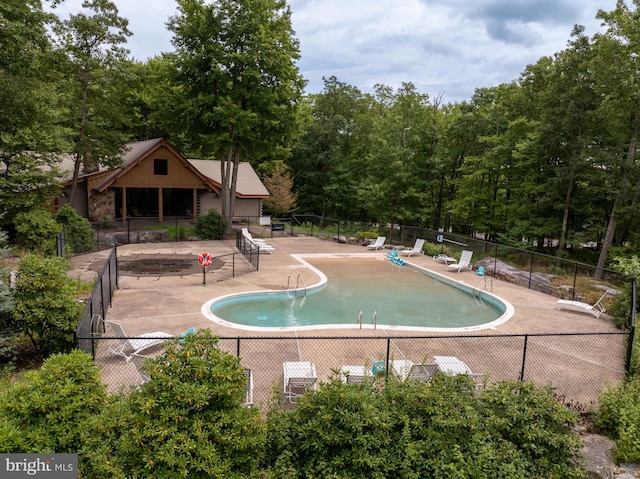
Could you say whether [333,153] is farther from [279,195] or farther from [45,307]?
[45,307]

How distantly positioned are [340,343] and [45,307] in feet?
18.9

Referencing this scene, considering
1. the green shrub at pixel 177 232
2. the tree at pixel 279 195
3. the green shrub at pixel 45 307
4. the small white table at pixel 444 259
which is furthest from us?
the tree at pixel 279 195

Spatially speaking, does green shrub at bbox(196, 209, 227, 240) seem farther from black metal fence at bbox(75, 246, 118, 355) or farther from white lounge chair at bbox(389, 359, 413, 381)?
white lounge chair at bbox(389, 359, 413, 381)

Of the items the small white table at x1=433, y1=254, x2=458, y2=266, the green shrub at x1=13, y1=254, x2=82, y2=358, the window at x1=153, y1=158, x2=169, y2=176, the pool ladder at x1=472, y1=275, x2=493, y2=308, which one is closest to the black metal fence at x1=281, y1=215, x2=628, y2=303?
the small white table at x1=433, y1=254, x2=458, y2=266

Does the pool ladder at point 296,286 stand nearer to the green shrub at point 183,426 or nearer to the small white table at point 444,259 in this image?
the small white table at point 444,259

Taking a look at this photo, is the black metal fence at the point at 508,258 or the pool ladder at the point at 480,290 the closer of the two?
the pool ladder at the point at 480,290

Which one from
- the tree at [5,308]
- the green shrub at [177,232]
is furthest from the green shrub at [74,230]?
the tree at [5,308]

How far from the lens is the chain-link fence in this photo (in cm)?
746

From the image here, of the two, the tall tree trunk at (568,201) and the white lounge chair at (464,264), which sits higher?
the tall tree trunk at (568,201)

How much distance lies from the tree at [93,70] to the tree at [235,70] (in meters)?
3.57

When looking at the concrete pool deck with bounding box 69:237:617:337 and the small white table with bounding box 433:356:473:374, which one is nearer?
the small white table with bounding box 433:356:473:374

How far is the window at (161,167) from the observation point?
27.6m

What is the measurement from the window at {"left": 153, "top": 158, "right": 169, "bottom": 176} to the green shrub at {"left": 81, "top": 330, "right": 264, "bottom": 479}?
25.1 meters

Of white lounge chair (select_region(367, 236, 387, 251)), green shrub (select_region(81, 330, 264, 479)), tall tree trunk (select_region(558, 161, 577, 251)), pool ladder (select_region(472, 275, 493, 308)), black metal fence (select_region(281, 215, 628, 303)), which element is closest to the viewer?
green shrub (select_region(81, 330, 264, 479))
